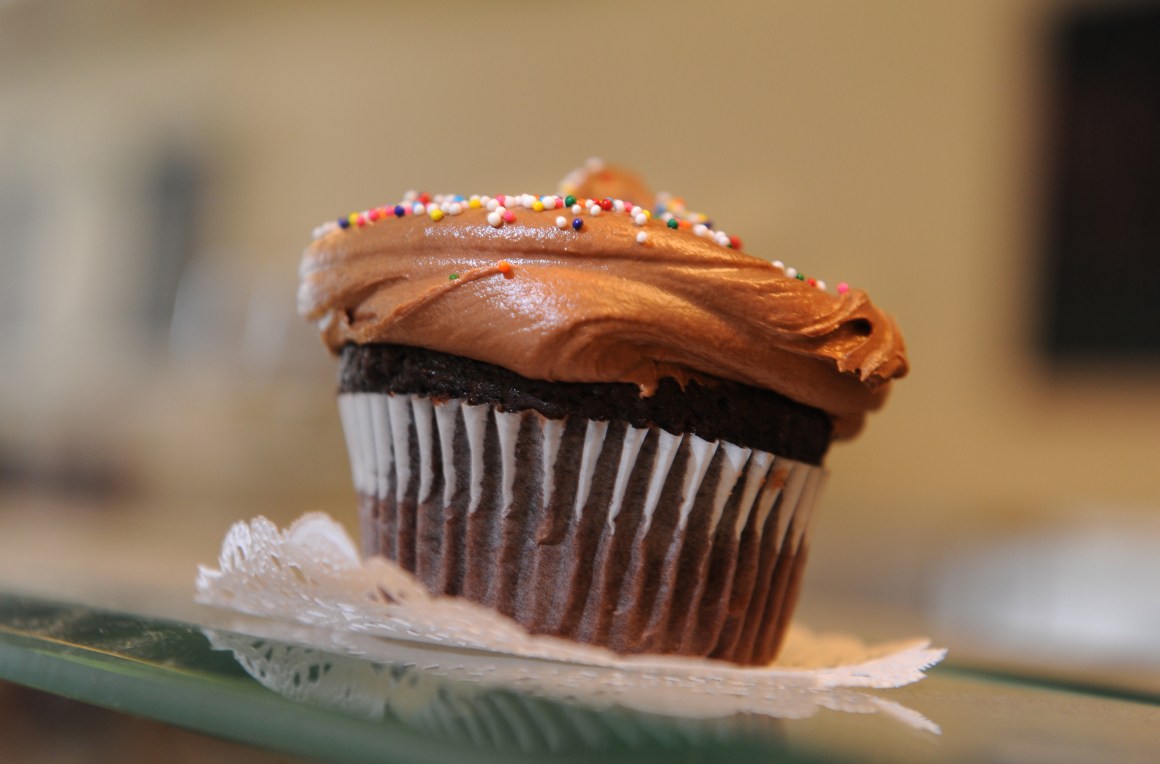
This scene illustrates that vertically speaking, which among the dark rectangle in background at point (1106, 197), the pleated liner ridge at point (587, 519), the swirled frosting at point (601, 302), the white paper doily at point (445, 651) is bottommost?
the white paper doily at point (445, 651)

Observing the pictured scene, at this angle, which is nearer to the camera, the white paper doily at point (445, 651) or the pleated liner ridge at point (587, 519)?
the white paper doily at point (445, 651)

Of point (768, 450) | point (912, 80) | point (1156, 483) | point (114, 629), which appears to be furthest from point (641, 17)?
point (114, 629)

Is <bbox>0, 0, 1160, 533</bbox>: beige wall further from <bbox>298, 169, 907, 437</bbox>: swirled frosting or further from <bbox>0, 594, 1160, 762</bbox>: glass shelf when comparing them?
<bbox>0, 594, 1160, 762</bbox>: glass shelf

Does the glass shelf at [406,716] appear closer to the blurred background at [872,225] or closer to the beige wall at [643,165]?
the blurred background at [872,225]

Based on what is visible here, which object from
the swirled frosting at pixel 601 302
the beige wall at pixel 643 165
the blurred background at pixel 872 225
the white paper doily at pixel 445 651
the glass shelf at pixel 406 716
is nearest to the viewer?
the glass shelf at pixel 406 716

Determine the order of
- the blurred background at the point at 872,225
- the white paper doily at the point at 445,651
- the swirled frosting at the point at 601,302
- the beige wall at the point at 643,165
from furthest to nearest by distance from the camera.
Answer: the beige wall at the point at 643,165
the blurred background at the point at 872,225
the swirled frosting at the point at 601,302
the white paper doily at the point at 445,651

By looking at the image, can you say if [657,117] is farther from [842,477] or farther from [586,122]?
[842,477]

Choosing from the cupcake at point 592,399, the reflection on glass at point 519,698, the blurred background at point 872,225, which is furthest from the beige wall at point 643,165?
the reflection on glass at point 519,698

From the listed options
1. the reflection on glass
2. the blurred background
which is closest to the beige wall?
the blurred background
